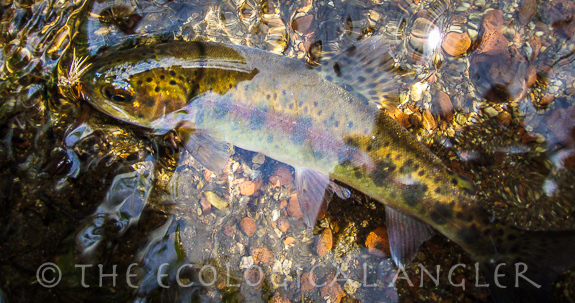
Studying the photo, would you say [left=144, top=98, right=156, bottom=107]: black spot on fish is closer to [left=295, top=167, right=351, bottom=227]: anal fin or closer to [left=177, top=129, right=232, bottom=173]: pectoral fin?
[left=177, top=129, right=232, bottom=173]: pectoral fin

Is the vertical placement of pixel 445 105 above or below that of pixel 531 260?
above

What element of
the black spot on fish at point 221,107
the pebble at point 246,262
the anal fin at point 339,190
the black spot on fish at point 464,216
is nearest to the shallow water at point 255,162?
the pebble at point 246,262

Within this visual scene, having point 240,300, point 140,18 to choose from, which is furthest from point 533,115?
point 140,18

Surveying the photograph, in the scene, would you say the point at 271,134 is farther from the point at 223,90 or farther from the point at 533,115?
the point at 533,115

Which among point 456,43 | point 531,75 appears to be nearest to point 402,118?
point 456,43

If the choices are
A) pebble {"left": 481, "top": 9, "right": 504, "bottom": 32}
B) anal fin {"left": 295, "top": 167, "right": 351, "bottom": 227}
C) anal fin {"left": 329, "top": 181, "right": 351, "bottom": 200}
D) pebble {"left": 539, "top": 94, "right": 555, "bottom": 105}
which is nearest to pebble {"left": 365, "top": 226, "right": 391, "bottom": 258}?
anal fin {"left": 329, "top": 181, "right": 351, "bottom": 200}

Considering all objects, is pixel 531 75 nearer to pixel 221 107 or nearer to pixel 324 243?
pixel 324 243
